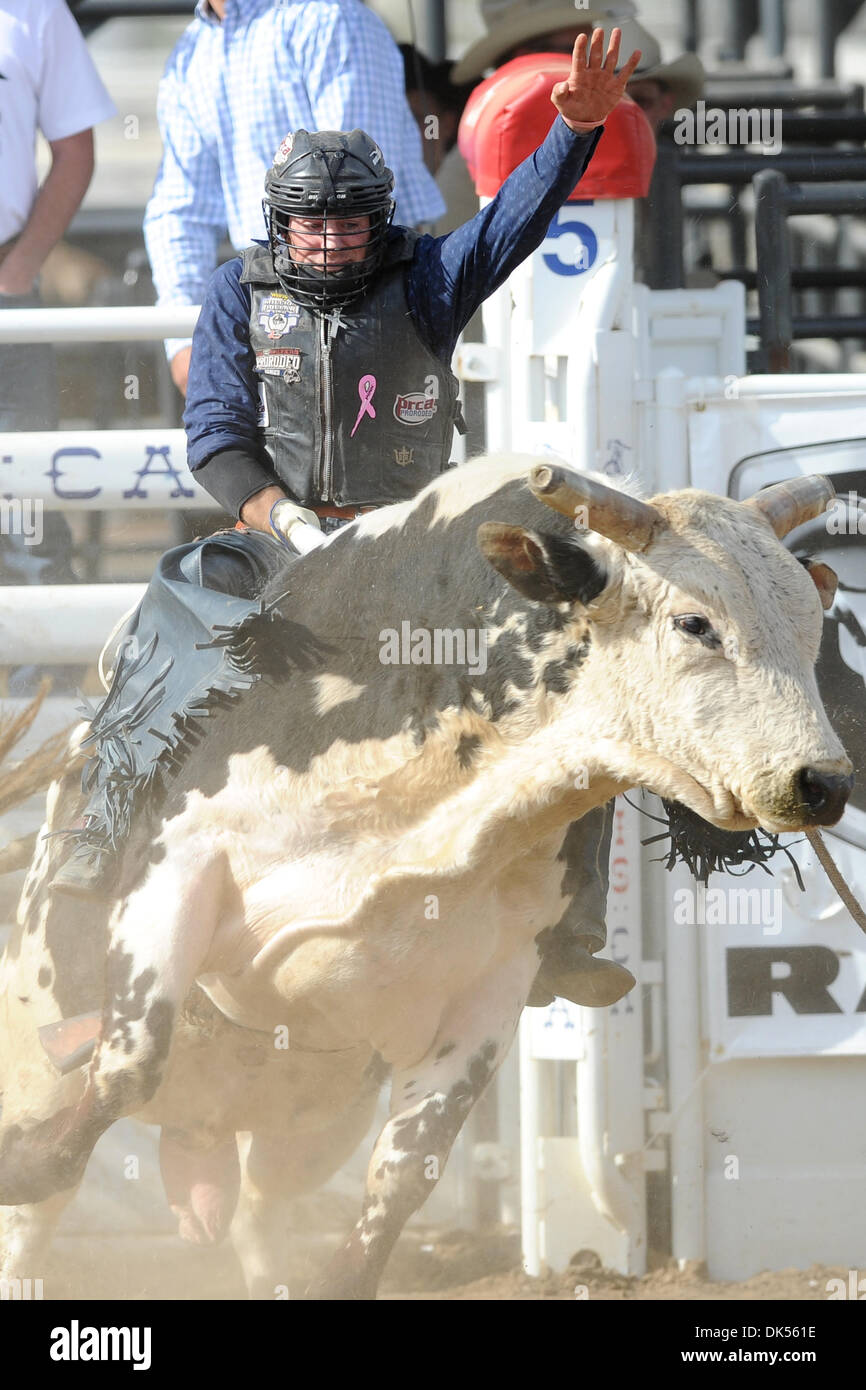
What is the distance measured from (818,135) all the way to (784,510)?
3486 millimetres

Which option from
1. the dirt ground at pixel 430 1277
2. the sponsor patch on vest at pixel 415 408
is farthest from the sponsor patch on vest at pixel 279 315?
the dirt ground at pixel 430 1277

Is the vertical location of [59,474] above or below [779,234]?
below

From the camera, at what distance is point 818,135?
5879mm

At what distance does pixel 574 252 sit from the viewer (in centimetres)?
440

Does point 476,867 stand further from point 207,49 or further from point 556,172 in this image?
point 207,49

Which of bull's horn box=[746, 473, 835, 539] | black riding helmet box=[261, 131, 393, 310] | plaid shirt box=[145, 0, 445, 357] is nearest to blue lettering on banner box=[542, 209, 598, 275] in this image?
plaid shirt box=[145, 0, 445, 357]

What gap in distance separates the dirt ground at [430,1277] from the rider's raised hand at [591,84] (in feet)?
9.25

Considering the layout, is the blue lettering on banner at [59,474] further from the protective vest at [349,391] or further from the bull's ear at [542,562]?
the bull's ear at [542,562]

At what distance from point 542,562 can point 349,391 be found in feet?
2.86

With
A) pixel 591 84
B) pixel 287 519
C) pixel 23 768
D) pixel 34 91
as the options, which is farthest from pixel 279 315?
pixel 34 91

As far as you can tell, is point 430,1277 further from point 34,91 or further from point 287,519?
point 34,91

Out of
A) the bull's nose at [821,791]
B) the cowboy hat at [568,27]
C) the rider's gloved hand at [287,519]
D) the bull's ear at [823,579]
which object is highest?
the cowboy hat at [568,27]

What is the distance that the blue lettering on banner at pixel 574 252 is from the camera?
4371 millimetres
